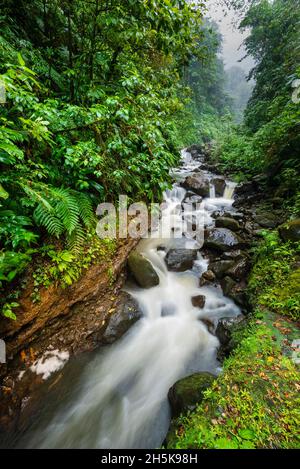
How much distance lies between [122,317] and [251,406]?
7.76ft

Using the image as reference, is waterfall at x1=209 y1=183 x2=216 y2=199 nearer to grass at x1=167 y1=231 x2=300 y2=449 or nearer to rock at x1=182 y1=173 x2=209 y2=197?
rock at x1=182 y1=173 x2=209 y2=197

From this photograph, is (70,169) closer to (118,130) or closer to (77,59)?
(118,130)

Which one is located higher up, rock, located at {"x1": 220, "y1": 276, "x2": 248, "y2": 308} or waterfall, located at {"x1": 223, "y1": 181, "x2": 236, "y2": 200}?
waterfall, located at {"x1": 223, "y1": 181, "x2": 236, "y2": 200}

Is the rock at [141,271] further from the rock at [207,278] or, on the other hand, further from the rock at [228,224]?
the rock at [228,224]

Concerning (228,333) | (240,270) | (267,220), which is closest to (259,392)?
(228,333)

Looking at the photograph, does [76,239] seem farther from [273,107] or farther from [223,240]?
[273,107]

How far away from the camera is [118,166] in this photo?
164 inches

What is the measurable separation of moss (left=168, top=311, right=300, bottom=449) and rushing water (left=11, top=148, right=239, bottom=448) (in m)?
0.95

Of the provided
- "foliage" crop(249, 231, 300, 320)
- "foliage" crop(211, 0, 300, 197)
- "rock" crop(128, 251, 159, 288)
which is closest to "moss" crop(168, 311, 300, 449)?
"foliage" crop(249, 231, 300, 320)

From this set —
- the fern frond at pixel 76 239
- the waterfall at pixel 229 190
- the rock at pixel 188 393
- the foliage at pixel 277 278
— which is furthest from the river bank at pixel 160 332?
the waterfall at pixel 229 190

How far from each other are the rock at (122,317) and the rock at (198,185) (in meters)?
6.28

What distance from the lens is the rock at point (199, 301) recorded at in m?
4.60

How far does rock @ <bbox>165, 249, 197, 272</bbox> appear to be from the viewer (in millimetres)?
5355
